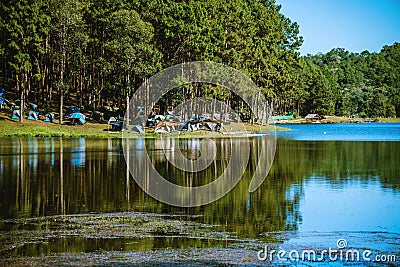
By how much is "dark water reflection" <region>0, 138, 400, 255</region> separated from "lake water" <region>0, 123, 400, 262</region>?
0.08ft

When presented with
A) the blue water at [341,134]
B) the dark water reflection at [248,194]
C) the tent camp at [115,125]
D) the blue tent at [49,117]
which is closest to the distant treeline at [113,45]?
the blue tent at [49,117]

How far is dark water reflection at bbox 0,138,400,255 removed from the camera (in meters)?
14.7

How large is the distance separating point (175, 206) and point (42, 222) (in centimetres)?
383

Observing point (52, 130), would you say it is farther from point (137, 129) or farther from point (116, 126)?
point (137, 129)

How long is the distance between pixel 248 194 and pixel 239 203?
6.02 feet

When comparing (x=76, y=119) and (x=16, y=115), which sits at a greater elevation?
(x=16, y=115)

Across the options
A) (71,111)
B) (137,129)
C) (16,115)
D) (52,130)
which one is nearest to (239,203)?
(52,130)

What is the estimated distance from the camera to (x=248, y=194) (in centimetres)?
1919

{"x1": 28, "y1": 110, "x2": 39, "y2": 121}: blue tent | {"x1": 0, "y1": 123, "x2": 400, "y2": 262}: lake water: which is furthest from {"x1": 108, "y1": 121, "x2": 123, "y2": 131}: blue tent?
{"x1": 0, "y1": 123, "x2": 400, "y2": 262}: lake water

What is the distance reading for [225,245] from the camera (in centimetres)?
1181

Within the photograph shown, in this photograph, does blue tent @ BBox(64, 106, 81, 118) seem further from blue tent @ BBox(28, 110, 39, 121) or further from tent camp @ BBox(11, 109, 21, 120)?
tent camp @ BBox(11, 109, 21, 120)

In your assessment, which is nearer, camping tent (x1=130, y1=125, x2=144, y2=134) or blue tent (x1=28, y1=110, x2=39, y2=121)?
blue tent (x1=28, y1=110, x2=39, y2=121)

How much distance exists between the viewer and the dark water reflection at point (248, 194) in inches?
580

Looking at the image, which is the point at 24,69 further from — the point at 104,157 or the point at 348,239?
the point at 348,239
